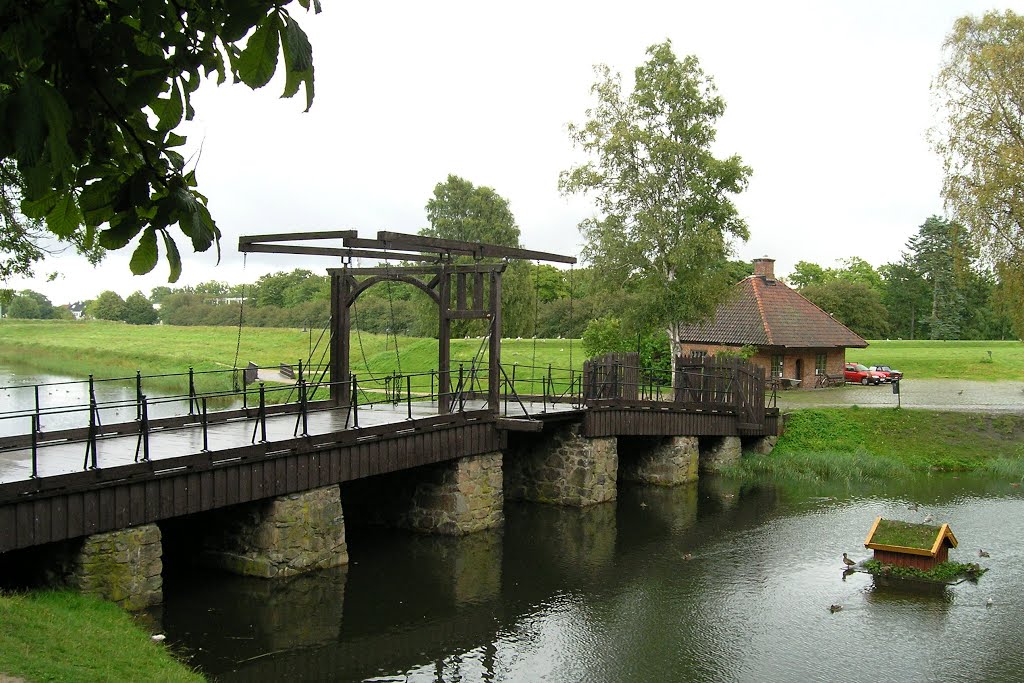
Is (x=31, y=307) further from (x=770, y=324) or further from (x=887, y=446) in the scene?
(x=887, y=446)

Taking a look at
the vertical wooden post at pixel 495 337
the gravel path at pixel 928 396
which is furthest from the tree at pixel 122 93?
the gravel path at pixel 928 396

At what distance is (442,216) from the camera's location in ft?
160

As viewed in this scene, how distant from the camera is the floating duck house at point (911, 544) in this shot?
47.4 ft

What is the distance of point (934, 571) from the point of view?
14.5 m

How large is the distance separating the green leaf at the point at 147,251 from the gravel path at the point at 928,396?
28080 millimetres

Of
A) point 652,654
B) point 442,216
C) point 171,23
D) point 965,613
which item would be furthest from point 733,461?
point 442,216

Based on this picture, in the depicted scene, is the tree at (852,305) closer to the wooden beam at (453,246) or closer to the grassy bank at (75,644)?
the wooden beam at (453,246)

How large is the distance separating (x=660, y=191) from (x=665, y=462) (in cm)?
1092

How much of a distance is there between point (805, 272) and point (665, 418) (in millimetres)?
70689

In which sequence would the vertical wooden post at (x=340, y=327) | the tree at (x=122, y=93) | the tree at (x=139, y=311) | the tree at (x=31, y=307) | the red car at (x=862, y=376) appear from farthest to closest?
the tree at (x=139, y=311) → the tree at (x=31, y=307) → the red car at (x=862, y=376) → the vertical wooden post at (x=340, y=327) → the tree at (x=122, y=93)

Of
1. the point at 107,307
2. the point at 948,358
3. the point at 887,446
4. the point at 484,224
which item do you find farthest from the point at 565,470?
the point at 107,307

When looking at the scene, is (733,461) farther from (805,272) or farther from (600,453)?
(805,272)

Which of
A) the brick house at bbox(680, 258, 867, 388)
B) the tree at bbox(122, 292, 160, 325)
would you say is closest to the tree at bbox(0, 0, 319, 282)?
the brick house at bbox(680, 258, 867, 388)

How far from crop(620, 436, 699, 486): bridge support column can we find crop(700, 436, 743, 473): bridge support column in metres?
1.50
